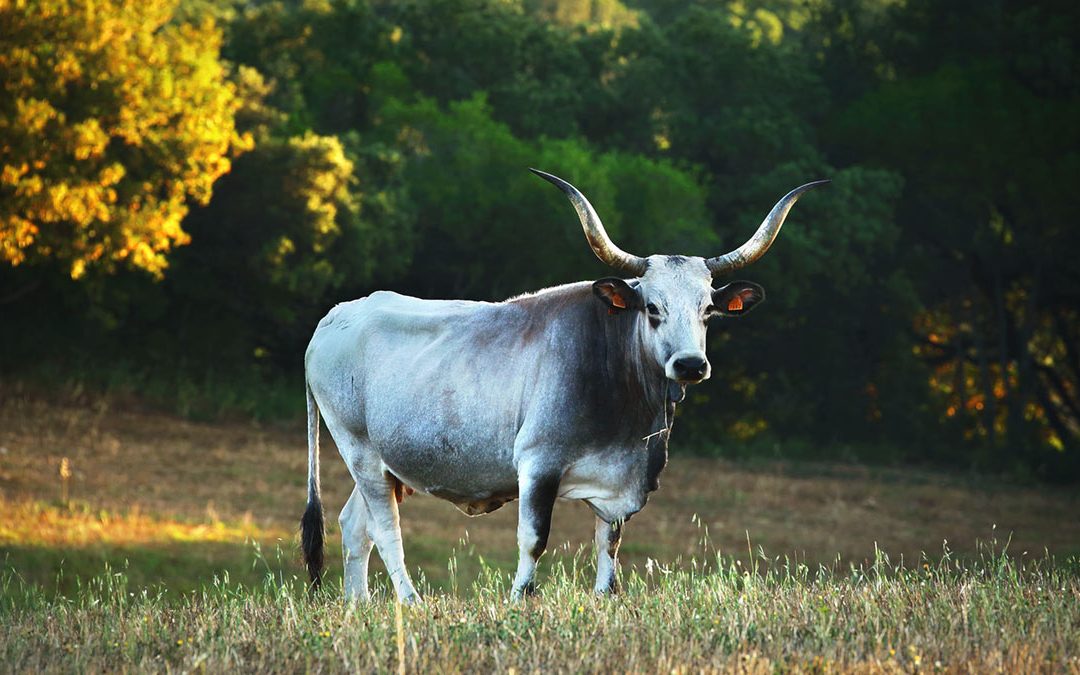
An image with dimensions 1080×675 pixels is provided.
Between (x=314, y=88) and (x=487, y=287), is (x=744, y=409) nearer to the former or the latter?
(x=487, y=287)

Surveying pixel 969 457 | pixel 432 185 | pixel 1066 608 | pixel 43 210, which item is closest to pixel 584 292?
pixel 1066 608

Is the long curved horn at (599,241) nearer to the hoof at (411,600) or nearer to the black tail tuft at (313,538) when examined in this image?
the hoof at (411,600)

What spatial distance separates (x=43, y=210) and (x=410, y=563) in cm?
896

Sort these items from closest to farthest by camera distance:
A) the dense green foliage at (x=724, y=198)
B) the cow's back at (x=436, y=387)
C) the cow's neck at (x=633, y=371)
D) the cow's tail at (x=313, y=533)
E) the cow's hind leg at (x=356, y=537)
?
the cow's neck at (x=633, y=371) < the cow's back at (x=436, y=387) < the cow's hind leg at (x=356, y=537) < the cow's tail at (x=313, y=533) < the dense green foliage at (x=724, y=198)

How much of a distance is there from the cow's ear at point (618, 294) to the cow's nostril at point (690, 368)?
0.67 meters

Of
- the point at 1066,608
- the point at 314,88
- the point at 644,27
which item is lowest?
the point at 1066,608

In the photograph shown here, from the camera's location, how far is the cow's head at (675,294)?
7977 millimetres

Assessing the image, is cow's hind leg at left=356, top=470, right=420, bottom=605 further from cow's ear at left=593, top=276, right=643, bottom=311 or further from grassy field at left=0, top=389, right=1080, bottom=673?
cow's ear at left=593, top=276, right=643, bottom=311

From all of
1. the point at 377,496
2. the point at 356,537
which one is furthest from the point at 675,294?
the point at 356,537

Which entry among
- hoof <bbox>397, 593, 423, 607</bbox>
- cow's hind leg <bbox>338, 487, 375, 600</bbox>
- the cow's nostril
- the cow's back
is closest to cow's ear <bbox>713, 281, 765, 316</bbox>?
the cow's nostril

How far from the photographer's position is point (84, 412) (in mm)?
29375

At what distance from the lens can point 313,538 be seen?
403 inches

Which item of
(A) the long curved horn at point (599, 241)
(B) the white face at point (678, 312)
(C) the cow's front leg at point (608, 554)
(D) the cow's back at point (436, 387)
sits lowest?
(C) the cow's front leg at point (608, 554)

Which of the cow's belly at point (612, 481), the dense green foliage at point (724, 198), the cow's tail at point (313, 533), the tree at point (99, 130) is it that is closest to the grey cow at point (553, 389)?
the cow's belly at point (612, 481)
